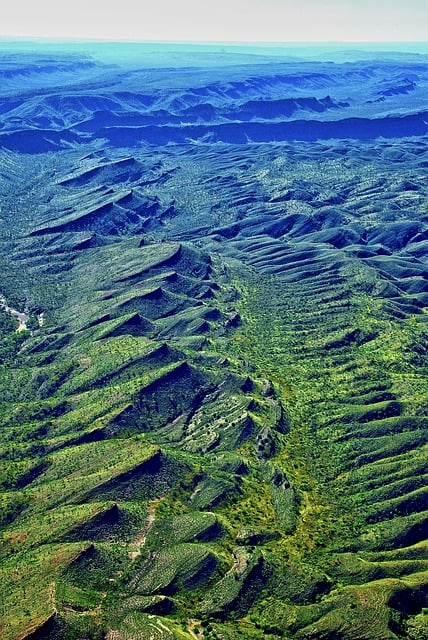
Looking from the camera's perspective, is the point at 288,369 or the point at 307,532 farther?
the point at 288,369

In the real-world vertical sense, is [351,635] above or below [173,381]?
below

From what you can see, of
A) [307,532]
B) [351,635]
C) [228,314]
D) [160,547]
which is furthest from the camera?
[228,314]

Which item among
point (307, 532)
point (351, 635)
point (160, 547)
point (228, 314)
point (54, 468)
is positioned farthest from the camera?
point (228, 314)

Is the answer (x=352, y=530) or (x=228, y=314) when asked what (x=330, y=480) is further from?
(x=228, y=314)

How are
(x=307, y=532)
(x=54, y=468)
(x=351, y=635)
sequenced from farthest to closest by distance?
(x=54, y=468) → (x=307, y=532) → (x=351, y=635)

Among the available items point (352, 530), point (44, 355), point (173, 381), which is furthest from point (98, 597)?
point (44, 355)

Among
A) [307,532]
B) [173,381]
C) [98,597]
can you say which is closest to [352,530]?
[307,532]

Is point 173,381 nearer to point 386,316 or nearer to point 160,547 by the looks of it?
point 160,547

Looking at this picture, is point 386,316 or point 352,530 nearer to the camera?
point 352,530

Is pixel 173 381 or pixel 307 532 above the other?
pixel 173 381
